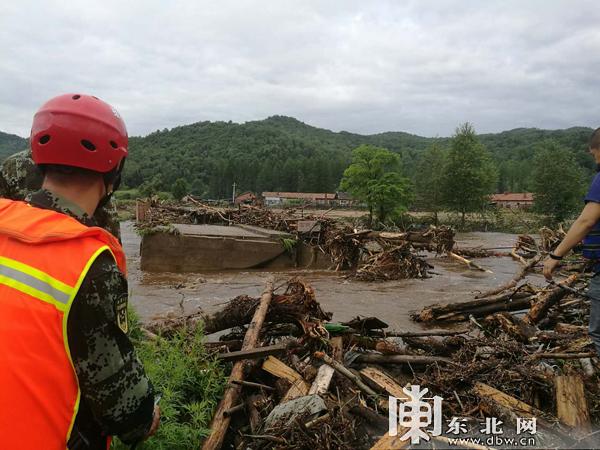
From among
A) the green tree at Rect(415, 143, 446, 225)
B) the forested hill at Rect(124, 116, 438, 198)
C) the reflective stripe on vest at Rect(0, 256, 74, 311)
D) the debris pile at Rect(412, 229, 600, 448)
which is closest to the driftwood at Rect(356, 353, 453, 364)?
the debris pile at Rect(412, 229, 600, 448)

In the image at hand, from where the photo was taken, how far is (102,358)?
1532 mm

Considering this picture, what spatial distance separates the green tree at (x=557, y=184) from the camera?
1905 inches

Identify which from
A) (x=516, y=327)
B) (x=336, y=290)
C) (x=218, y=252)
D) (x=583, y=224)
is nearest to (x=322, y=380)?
(x=583, y=224)

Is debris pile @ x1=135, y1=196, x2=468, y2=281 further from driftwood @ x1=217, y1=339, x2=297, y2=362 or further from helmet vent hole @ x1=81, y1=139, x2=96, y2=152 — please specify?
helmet vent hole @ x1=81, y1=139, x2=96, y2=152

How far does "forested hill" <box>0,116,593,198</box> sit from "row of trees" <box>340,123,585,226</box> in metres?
6.98

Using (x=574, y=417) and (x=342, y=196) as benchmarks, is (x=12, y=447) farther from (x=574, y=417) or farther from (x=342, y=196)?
(x=342, y=196)

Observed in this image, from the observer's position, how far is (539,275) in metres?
15.3

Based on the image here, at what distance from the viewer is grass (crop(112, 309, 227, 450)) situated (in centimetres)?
316

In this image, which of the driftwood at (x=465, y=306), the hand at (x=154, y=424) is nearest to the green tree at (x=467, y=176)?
the driftwood at (x=465, y=306)

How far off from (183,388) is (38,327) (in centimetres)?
268

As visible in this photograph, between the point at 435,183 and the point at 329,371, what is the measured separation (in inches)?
2136

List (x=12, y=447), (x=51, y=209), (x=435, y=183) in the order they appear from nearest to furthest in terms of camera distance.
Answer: (x=12, y=447) → (x=51, y=209) → (x=435, y=183)

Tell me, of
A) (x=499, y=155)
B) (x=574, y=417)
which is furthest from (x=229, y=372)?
(x=499, y=155)

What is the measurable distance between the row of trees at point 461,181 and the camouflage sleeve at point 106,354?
1837 inches
